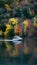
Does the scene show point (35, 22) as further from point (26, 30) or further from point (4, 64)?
point (4, 64)

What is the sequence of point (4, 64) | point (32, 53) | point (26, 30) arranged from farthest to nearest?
point (26, 30), point (32, 53), point (4, 64)

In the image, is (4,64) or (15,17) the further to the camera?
(15,17)

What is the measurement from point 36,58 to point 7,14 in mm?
14263

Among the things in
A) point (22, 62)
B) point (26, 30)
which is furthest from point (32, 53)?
point (26, 30)

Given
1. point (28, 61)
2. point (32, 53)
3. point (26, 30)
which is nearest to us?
point (28, 61)

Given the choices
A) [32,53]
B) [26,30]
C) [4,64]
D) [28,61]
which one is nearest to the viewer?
[4,64]

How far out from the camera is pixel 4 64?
482 inches

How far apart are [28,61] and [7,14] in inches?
588

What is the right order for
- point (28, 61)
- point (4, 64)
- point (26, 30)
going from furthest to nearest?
1. point (26, 30)
2. point (28, 61)
3. point (4, 64)

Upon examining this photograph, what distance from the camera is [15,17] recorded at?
1088 inches

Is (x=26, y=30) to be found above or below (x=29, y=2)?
below

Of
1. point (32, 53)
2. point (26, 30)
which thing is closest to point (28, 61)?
point (32, 53)

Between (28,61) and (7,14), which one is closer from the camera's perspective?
(28,61)

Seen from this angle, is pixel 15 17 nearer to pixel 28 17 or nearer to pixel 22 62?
pixel 28 17
